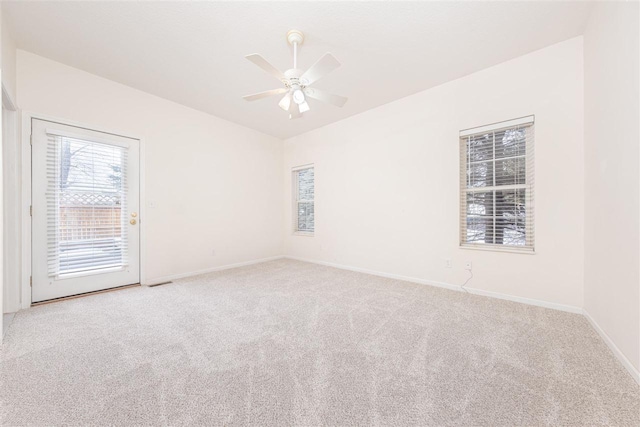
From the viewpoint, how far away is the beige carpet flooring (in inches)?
47.7

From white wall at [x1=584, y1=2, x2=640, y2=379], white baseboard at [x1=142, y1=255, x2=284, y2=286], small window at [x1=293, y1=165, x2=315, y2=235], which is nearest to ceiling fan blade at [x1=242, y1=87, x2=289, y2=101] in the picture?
white wall at [x1=584, y1=2, x2=640, y2=379]

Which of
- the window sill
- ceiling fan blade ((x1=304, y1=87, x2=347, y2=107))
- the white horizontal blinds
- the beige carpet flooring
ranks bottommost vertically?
the beige carpet flooring

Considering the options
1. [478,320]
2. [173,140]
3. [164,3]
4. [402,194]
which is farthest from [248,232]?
[478,320]

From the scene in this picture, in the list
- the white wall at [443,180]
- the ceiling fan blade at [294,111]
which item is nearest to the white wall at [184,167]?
the white wall at [443,180]

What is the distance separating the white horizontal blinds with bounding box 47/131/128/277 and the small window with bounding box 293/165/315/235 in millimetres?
2953

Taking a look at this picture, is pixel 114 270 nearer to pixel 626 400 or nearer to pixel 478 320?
pixel 478 320

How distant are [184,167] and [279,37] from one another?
250 centimetres

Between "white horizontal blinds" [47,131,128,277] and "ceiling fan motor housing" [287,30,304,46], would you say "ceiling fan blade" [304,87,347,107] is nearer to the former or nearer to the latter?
"ceiling fan motor housing" [287,30,304,46]

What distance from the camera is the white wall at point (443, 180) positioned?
243cm

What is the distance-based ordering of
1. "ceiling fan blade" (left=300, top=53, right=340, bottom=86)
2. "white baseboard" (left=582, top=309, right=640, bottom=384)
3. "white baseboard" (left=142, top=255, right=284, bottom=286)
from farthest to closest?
1. "white baseboard" (left=142, top=255, right=284, bottom=286)
2. "ceiling fan blade" (left=300, top=53, right=340, bottom=86)
3. "white baseboard" (left=582, top=309, right=640, bottom=384)

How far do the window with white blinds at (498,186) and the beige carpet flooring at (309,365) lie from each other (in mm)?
788

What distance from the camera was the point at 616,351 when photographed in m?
1.67

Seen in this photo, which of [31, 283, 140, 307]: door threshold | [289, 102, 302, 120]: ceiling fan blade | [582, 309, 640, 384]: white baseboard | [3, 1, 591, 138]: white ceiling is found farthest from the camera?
[31, 283, 140, 307]: door threshold

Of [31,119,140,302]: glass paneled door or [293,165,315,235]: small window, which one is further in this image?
[293,165,315,235]: small window
